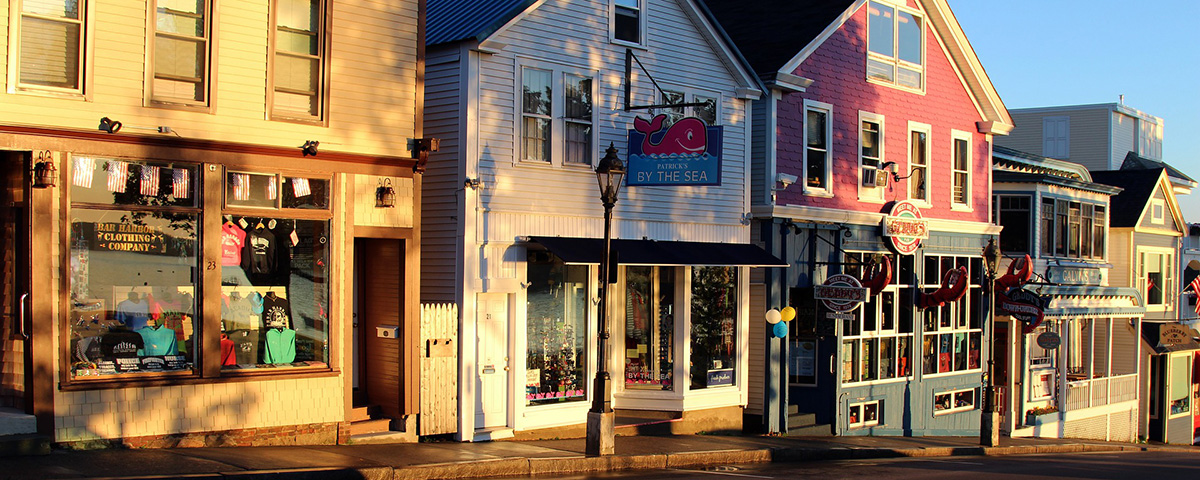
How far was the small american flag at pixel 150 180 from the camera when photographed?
13.1m

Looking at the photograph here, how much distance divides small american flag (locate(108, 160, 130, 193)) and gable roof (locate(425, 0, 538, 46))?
517 centimetres

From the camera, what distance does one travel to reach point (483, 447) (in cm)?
1559

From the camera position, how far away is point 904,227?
24016 mm

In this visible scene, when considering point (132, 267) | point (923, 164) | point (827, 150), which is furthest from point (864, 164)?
point (132, 267)

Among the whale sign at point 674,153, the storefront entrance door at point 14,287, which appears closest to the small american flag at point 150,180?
→ the storefront entrance door at point 14,287

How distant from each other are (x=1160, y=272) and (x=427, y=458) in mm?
32245

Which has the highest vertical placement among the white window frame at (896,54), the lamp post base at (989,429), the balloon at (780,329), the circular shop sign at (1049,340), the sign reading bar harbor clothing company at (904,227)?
the white window frame at (896,54)

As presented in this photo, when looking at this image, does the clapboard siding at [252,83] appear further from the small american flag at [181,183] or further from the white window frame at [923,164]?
the white window frame at [923,164]

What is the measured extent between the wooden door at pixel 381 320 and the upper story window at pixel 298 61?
7.64ft

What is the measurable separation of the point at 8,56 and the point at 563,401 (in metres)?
9.38

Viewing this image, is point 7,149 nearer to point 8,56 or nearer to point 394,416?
point 8,56

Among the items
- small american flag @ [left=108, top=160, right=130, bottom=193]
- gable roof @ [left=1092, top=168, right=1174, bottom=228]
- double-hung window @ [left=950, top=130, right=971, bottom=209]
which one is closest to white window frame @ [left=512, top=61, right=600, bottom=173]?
small american flag @ [left=108, top=160, right=130, bottom=193]

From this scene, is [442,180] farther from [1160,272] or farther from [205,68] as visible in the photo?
[1160,272]

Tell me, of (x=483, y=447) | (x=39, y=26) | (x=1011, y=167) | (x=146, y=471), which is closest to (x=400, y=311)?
(x=483, y=447)
